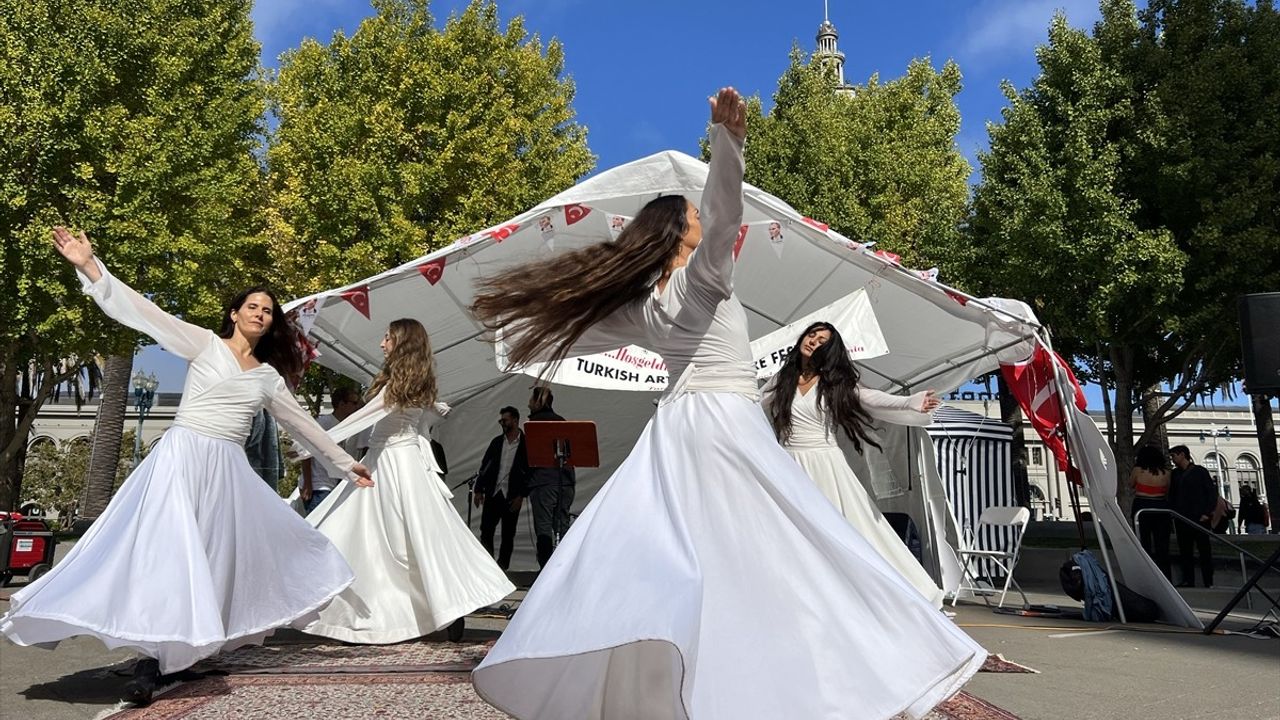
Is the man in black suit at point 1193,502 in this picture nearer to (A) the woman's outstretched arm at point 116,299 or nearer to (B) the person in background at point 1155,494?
(B) the person in background at point 1155,494

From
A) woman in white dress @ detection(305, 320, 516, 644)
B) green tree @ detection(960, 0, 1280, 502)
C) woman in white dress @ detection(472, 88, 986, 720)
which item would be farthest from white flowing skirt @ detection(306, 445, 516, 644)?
green tree @ detection(960, 0, 1280, 502)

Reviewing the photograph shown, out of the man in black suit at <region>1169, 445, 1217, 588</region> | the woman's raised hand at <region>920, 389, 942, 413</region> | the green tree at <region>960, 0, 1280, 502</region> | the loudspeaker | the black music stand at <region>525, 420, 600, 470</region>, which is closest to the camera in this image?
the woman's raised hand at <region>920, 389, 942, 413</region>

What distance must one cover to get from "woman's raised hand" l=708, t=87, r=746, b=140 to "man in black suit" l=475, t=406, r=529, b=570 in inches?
345

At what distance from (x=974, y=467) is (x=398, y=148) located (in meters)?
12.9

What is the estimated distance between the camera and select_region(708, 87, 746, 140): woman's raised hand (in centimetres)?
296

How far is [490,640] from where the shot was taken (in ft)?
24.5

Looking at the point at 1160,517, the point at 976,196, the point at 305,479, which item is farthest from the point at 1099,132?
the point at 305,479

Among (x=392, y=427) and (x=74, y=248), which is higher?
(x=74, y=248)

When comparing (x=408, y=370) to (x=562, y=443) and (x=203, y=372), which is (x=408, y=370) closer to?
(x=203, y=372)

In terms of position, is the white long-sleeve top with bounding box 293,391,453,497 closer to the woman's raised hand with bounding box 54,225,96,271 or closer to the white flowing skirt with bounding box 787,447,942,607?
the woman's raised hand with bounding box 54,225,96,271

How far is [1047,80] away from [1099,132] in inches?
61.5

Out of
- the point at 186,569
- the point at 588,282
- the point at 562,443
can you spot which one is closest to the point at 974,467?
the point at 562,443

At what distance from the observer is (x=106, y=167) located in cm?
1683

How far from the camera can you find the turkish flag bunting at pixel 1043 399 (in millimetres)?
9141
